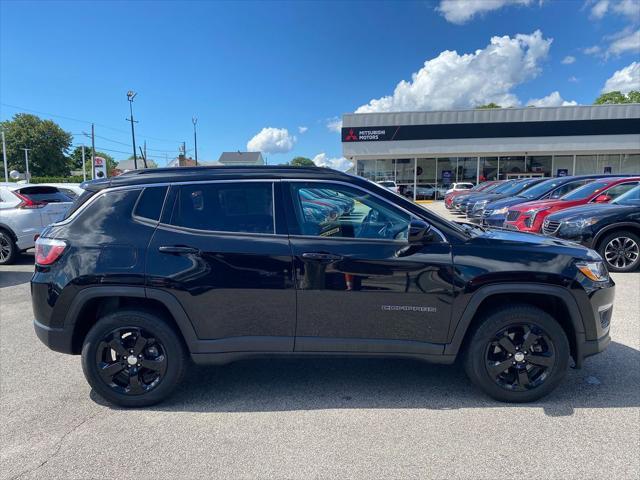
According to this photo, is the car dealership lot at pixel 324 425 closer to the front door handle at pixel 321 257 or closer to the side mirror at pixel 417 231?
the front door handle at pixel 321 257

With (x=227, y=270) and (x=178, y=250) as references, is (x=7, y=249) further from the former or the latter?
(x=227, y=270)

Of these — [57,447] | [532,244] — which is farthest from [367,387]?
[57,447]

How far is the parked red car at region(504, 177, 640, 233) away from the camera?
27.3 feet

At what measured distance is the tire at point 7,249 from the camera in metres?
8.49

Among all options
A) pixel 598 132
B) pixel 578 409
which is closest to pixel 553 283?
pixel 578 409

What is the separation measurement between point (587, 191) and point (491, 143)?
881 inches

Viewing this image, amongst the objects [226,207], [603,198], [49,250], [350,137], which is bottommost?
[49,250]

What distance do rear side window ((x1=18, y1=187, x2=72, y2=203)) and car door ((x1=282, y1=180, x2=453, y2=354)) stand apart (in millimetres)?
8196

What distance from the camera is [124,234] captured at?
3.06 metres

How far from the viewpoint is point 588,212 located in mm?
7168

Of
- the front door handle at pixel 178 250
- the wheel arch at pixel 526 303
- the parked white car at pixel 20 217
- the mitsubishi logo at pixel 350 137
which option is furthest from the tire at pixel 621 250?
the mitsubishi logo at pixel 350 137

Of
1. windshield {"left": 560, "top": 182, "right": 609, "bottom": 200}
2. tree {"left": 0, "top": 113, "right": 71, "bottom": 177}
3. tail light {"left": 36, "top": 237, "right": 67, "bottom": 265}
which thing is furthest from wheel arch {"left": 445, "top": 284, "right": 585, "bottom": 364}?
tree {"left": 0, "top": 113, "right": 71, "bottom": 177}

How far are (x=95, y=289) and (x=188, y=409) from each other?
1159 millimetres

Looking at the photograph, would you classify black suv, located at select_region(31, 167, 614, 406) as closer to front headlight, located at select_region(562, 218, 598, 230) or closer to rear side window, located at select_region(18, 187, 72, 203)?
front headlight, located at select_region(562, 218, 598, 230)
